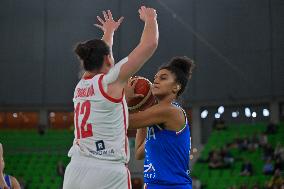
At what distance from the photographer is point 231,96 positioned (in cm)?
2116

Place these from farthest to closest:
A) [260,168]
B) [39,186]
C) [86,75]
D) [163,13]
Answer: [163,13] < [39,186] < [260,168] < [86,75]

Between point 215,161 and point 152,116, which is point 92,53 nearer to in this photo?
point 152,116

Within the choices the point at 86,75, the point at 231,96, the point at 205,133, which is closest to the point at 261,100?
the point at 231,96

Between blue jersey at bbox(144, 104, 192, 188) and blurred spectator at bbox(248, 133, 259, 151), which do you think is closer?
blue jersey at bbox(144, 104, 192, 188)

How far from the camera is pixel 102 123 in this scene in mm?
3820

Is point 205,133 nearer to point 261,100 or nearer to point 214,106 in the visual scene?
point 214,106

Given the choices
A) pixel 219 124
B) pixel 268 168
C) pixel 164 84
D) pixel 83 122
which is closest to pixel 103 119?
pixel 83 122

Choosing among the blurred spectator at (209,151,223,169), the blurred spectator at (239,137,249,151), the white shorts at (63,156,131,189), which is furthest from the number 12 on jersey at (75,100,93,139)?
the blurred spectator at (239,137,249,151)

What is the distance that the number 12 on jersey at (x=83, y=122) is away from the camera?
12.6 feet

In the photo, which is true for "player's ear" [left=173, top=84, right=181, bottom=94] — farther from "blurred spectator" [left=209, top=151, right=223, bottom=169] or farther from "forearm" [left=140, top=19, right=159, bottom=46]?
"blurred spectator" [left=209, top=151, right=223, bottom=169]

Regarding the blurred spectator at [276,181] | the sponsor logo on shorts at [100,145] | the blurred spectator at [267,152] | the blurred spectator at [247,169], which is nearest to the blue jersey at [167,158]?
the sponsor logo on shorts at [100,145]

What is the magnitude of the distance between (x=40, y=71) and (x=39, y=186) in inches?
253

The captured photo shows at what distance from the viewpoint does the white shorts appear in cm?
374

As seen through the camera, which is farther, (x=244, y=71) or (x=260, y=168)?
(x=244, y=71)
